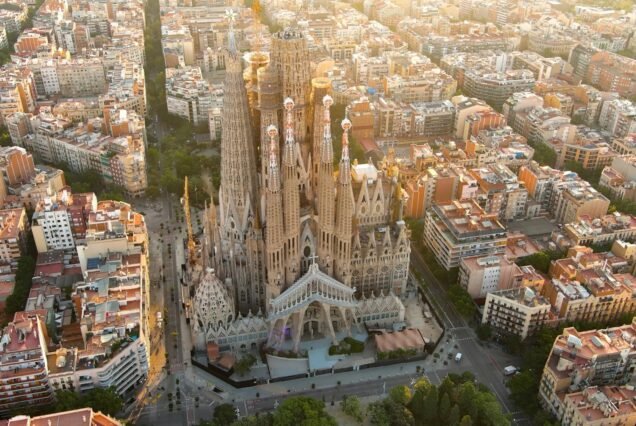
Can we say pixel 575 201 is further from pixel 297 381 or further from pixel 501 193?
pixel 297 381

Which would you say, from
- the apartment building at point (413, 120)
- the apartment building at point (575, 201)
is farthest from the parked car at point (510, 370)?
the apartment building at point (413, 120)

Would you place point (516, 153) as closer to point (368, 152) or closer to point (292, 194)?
point (368, 152)

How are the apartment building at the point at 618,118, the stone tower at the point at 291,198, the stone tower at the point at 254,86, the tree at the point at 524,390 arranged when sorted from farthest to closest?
the apartment building at the point at 618,118
the stone tower at the point at 254,86
the tree at the point at 524,390
the stone tower at the point at 291,198

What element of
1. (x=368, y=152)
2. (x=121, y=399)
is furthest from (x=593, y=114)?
(x=121, y=399)

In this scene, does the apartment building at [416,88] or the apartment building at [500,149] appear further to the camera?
the apartment building at [416,88]

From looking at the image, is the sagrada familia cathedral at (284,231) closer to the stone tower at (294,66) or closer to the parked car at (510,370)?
the stone tower at (294,66)

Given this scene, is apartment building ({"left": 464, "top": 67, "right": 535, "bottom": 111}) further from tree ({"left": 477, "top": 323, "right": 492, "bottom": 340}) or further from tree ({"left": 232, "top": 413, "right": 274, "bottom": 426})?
tree ({"left": 232, "top": 413, "right": 274, "bottom": 426})
